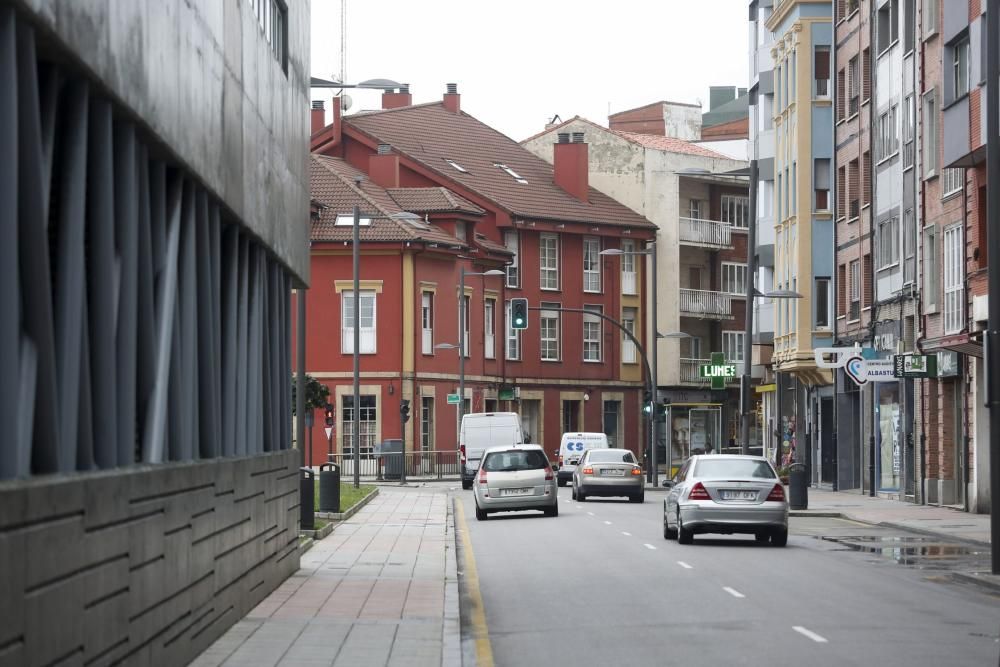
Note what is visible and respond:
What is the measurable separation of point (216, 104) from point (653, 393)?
1721 inches

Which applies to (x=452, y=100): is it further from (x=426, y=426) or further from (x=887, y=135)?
(x=887, y=135)

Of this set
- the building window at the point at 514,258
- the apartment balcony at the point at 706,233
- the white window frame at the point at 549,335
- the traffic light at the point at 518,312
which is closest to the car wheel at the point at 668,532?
the traffic light at the point at 518,312

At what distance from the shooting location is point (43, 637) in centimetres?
820

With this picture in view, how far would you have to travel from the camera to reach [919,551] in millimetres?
26953

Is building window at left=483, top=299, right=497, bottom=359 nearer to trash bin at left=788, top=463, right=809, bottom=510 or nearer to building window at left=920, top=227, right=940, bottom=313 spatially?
building window at left=920, top=227, right=940, bottom=313

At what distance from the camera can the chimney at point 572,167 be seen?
280ft

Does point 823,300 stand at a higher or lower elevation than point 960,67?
lower

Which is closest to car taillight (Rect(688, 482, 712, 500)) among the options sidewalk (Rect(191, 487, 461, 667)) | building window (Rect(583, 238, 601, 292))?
sidewalk (Rect(191, 487, 461, 667))

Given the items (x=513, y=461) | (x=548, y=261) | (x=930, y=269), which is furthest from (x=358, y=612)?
(x=548, y=261)

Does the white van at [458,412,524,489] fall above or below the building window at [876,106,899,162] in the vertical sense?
below

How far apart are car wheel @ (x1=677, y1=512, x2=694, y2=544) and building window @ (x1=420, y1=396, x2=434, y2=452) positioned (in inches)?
1719

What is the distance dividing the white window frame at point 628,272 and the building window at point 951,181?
44.1 metres

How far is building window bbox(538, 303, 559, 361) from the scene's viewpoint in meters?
80.9

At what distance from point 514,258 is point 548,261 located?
8.58 feet
